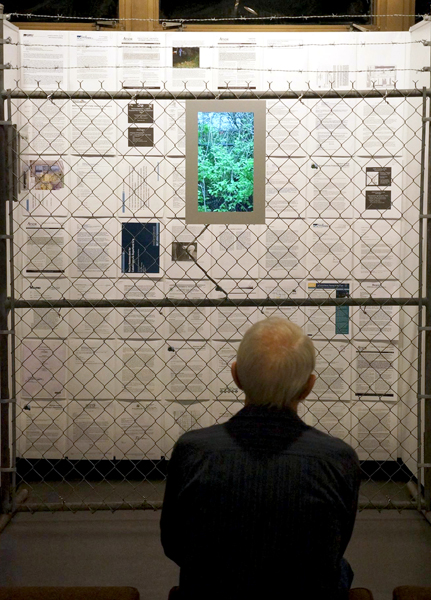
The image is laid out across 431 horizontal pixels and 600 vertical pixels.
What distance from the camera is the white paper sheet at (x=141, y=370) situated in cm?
394

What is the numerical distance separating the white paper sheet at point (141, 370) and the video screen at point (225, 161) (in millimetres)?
1230

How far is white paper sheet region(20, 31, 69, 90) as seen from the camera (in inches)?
149

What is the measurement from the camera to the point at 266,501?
1411 millimetres

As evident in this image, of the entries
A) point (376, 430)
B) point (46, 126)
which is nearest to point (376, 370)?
point (376, 430)

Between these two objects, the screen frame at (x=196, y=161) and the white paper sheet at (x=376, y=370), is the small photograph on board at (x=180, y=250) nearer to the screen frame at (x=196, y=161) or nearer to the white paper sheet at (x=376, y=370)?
the screen frame at (x=196, y=161)

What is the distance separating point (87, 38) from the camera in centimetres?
379

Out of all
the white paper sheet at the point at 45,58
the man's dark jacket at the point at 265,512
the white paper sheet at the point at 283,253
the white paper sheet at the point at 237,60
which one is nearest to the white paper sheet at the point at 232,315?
the white paper sheet at the point at 283,253

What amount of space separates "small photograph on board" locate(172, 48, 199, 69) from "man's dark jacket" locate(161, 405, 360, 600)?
112 inches

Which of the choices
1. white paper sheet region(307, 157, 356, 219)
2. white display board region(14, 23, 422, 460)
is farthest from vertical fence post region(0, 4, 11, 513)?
white paper sheet region(307, 157, 356, 219)

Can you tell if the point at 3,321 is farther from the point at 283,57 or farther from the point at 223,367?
the point at 283,57

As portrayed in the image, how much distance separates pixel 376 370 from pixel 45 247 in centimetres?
213

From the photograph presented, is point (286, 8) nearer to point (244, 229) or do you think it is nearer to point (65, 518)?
point (244, 229)

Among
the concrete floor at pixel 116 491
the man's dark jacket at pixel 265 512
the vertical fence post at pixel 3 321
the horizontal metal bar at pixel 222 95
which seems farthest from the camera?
the concrete floor at pixel 116 491

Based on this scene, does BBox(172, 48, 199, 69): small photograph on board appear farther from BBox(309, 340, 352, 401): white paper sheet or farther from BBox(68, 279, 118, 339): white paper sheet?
BBox(309, 340, 352, 401): white paper sheet
